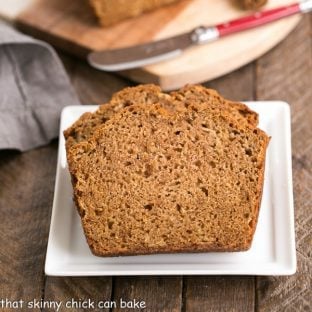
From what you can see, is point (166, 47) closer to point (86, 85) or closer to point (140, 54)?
point (140, 54)

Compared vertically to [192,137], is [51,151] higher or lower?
lower

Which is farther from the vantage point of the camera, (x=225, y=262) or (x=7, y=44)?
Answer: (x=7, y=44)

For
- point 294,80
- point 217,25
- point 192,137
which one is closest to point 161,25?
point 217,25

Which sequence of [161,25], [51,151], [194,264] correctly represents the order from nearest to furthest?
[194,264]
[51,151]
[161,25]

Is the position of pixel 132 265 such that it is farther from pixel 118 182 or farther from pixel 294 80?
pixel 294 80

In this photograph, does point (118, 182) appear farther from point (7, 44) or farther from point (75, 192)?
point (7, 44)

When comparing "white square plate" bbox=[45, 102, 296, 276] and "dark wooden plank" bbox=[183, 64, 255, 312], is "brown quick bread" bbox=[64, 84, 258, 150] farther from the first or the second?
"dark wooden plank" bbox=[183, 64, 255, 312]

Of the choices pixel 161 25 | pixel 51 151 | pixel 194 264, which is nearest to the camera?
pixel 194 264
